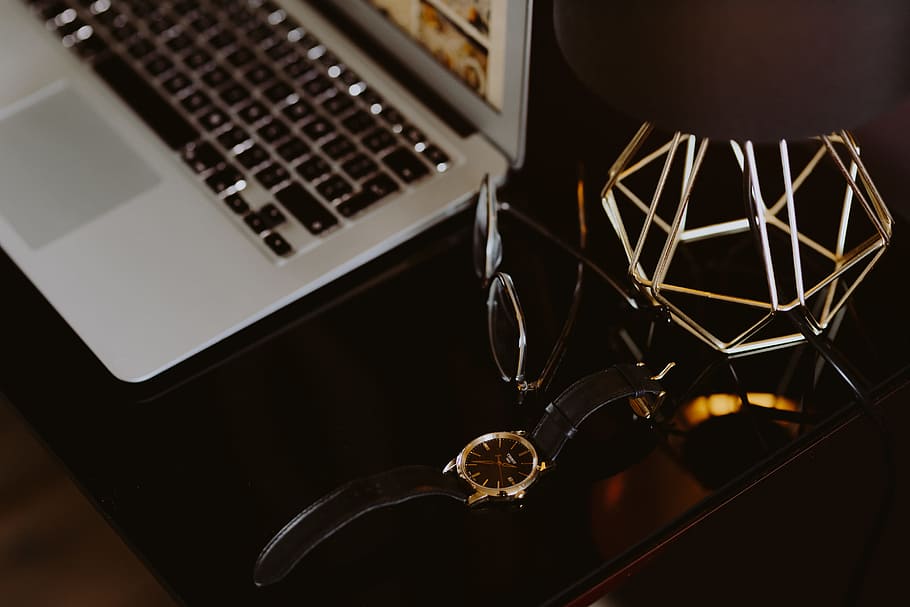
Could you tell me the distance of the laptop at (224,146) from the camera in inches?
30.4

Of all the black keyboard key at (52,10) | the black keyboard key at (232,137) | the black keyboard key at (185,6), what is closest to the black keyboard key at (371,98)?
the black keyboard key at (232,137)

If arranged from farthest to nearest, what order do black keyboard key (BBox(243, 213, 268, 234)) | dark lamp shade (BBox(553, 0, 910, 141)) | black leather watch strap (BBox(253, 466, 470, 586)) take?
black keyboard key (BBox(243, 213, 268, 234)) → black leather watch strap (BBox(253, 466, 470, 586)) → dark lamp shade (BBox(553, 0, 910, 141))

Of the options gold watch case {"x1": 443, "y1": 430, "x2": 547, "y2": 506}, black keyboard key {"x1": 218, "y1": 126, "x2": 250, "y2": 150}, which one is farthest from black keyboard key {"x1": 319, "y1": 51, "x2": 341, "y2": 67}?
gold watch case {"x1": 443, "y1": 430, "x2": 547, "y2": 506}

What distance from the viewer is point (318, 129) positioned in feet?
2.82

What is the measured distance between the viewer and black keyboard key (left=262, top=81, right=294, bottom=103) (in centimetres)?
89

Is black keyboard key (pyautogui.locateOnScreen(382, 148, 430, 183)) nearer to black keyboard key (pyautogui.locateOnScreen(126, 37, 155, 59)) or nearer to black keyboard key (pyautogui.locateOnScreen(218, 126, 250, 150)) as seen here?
black keyboard key (pyautogui.locateOnScreen(218, 126, 250, 150))

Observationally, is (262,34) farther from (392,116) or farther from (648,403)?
(648,403)

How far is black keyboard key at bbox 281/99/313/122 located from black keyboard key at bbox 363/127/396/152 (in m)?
0.06

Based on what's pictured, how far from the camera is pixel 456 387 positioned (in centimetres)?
72

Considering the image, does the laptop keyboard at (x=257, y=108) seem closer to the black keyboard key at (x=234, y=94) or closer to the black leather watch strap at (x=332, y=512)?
the black keyboard key at (x=234, y=94)

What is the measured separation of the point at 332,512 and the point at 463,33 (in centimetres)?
42

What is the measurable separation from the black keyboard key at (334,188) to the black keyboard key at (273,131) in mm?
73

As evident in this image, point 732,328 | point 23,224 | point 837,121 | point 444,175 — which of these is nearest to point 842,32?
point 837,121

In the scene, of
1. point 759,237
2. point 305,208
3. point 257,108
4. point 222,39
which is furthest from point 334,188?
point 759,237
